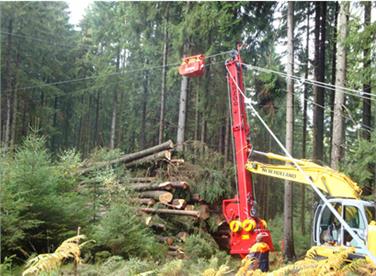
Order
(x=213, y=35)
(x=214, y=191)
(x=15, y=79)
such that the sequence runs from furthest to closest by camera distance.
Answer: (x=15, y=79), (x=213, y=35), (x=214, y=191)

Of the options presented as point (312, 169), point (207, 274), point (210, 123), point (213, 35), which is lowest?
point (207, 274)

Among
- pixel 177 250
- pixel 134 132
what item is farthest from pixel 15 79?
pixel 177 250

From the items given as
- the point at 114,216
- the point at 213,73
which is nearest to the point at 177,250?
the point at 114,216

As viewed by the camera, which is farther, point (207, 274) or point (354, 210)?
point (354, 210)

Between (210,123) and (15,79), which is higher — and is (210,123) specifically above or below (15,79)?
below

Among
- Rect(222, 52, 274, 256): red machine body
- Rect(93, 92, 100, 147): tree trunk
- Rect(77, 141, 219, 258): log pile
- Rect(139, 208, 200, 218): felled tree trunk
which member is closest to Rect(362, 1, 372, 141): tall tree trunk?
Rect(222, 52, 274, 256): red machine body

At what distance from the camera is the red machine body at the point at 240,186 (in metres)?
9.98

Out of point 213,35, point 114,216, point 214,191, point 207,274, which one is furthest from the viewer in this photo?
point 213,35

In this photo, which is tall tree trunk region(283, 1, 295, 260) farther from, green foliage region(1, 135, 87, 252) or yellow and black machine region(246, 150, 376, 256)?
green foliage region(1, 135, 87, 252)

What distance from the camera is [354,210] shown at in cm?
901

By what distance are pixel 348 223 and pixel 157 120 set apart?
23.7 m

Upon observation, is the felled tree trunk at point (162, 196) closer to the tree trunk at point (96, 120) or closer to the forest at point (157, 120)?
the forest at point (157, 120)

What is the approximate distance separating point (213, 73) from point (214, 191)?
28.3ft

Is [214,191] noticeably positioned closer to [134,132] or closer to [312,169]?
[312,169]
